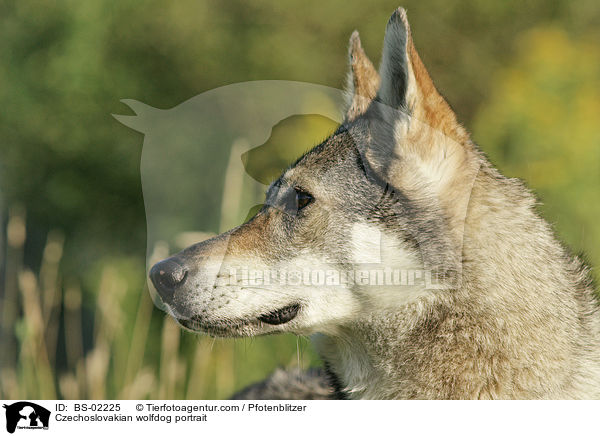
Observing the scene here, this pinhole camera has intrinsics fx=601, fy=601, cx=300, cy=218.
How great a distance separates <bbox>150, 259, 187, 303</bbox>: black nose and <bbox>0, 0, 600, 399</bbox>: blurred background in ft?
2.22

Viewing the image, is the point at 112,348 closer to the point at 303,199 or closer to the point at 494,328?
the point at 303,199

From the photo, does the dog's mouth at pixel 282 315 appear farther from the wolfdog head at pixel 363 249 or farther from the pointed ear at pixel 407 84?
the pointed ear at pixel 407 84

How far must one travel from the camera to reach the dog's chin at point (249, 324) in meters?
2.52

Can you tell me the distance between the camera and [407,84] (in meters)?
2.37

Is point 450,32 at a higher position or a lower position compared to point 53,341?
higher

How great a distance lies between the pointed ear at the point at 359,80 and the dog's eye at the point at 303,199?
0.52 metres

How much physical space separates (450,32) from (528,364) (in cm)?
246

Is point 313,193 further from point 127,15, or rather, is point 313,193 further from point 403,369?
point 127,15

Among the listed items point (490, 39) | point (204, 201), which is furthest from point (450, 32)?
point (204, 201)
